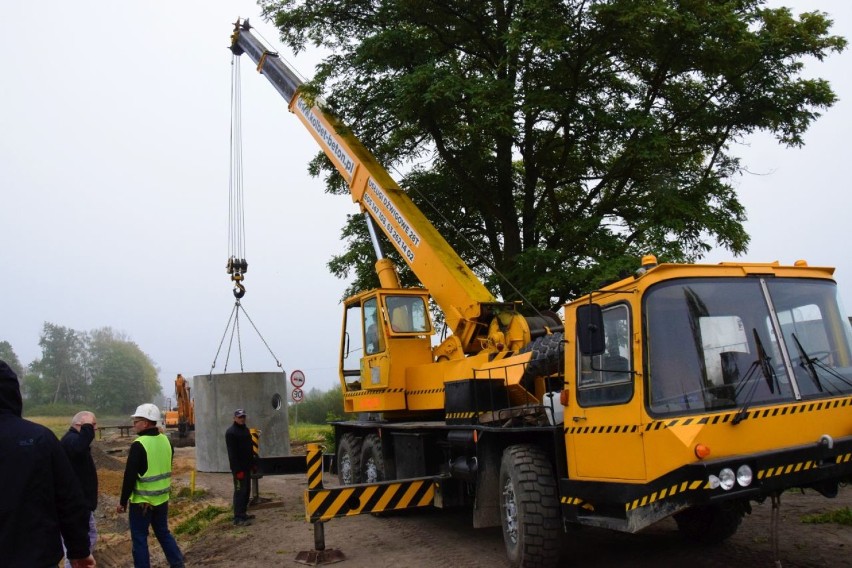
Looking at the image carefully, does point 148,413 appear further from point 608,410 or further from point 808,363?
Result: point 808,363

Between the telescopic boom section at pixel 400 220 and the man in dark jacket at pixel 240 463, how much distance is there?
3.72m

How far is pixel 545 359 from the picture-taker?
26.5ft

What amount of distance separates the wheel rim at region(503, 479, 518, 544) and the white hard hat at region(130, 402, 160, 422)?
3.63m

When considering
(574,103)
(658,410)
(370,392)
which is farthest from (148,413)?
(574,103)

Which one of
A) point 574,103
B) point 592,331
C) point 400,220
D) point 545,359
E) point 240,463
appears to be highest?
point 574,103

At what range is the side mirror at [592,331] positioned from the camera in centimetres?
604

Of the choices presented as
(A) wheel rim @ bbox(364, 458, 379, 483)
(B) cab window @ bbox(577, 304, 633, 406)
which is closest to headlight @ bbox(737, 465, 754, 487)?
(B) cab window @ bbox(577, 304, 633, 406)

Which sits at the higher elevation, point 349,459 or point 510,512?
point 349,459

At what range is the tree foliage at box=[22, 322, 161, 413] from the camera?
9794cm

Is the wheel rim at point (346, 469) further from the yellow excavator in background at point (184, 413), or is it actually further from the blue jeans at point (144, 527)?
the yellow excavator in background at point (184, 413)

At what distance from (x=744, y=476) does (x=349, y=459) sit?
7908 millimetres

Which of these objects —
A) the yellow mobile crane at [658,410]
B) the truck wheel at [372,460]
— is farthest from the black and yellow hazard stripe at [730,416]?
the truck wheel at [372,460]

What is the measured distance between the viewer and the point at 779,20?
48.0ft

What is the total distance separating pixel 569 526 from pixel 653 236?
26.9ft
